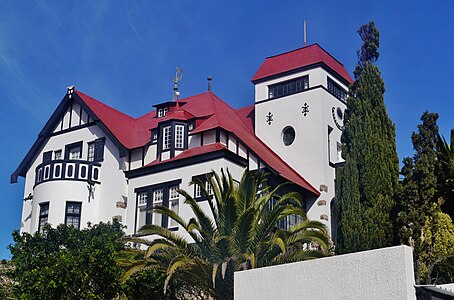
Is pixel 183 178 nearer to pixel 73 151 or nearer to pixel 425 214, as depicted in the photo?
pixel 73 151

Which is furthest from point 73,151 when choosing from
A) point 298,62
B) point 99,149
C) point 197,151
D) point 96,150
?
point 298,62

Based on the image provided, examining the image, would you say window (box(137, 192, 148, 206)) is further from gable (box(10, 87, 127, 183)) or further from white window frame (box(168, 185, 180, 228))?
gable (box(10, 87, 127, 183))

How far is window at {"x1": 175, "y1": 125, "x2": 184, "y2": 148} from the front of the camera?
31750 mm

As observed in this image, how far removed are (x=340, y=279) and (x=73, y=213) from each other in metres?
21.7

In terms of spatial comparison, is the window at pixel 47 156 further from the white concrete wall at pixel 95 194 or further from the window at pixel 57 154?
the white concrete wall at pixel 95 194

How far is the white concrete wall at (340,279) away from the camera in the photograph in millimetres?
12094

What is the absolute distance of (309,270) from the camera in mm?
13586

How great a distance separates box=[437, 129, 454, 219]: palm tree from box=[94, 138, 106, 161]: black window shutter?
53.4 feet

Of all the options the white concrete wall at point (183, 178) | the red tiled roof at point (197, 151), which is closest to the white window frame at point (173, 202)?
the white concrete wall at point (183, 178)

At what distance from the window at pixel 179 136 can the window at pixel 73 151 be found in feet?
19.6

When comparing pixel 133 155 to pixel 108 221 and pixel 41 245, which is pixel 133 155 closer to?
pixel 108 221

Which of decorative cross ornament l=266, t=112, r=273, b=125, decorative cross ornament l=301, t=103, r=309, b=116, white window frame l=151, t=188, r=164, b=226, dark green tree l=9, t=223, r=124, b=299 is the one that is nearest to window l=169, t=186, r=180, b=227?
white window frame l=151, t=188, r=164, b=226

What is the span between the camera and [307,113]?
111ft

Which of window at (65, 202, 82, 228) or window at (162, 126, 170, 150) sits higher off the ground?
window at (162, 126, 170, 150)
